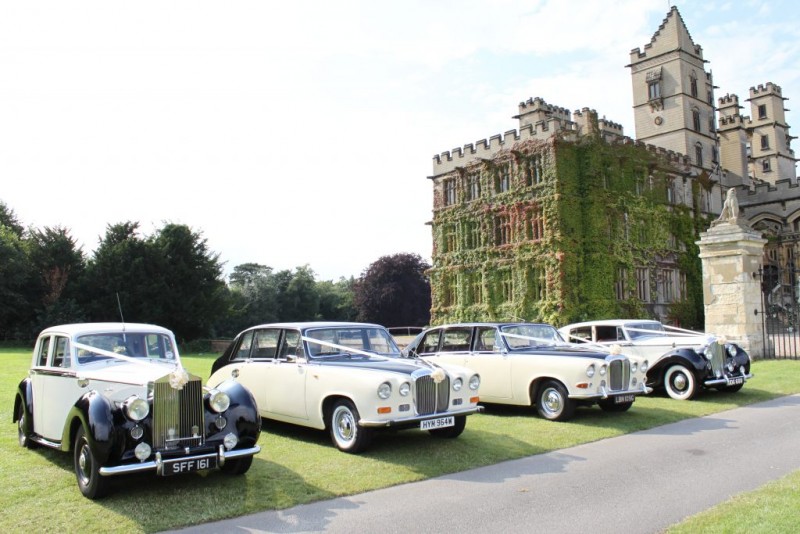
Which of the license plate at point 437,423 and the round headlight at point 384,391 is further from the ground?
the round headlight at point 384,391

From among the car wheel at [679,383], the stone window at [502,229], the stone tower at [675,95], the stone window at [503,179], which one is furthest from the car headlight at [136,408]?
the stone tower at [675,95]

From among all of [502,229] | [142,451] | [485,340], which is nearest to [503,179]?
[502,229]

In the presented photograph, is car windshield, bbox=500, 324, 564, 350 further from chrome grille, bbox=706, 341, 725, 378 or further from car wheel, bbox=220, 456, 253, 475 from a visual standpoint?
car wheel, bbox=220, 456, 253, 475

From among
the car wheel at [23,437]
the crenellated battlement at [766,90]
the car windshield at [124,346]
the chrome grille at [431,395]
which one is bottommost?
the car wheel at [23,437]

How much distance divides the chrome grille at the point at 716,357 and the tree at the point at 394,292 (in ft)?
148

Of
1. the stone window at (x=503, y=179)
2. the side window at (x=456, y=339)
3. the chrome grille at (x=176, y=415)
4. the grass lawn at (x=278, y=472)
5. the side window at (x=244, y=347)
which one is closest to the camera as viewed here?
the grass lawn at (x=278, y=472)

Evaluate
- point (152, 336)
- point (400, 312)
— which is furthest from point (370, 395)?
point (400, 312)

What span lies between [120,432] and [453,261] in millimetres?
36280

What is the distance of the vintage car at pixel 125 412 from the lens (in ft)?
21.4

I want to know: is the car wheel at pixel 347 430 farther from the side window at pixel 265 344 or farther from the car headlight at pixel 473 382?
the side window at pixel 265 344

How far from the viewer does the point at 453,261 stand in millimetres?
42219

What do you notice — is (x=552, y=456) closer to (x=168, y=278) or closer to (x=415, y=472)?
(x=415, y=472)

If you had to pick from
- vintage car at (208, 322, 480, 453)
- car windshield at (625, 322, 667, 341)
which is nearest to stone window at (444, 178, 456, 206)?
car windshield at (625, 322, 667, 341)

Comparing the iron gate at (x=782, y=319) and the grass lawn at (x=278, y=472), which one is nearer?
the grass lawn at (x=278, y=472)
